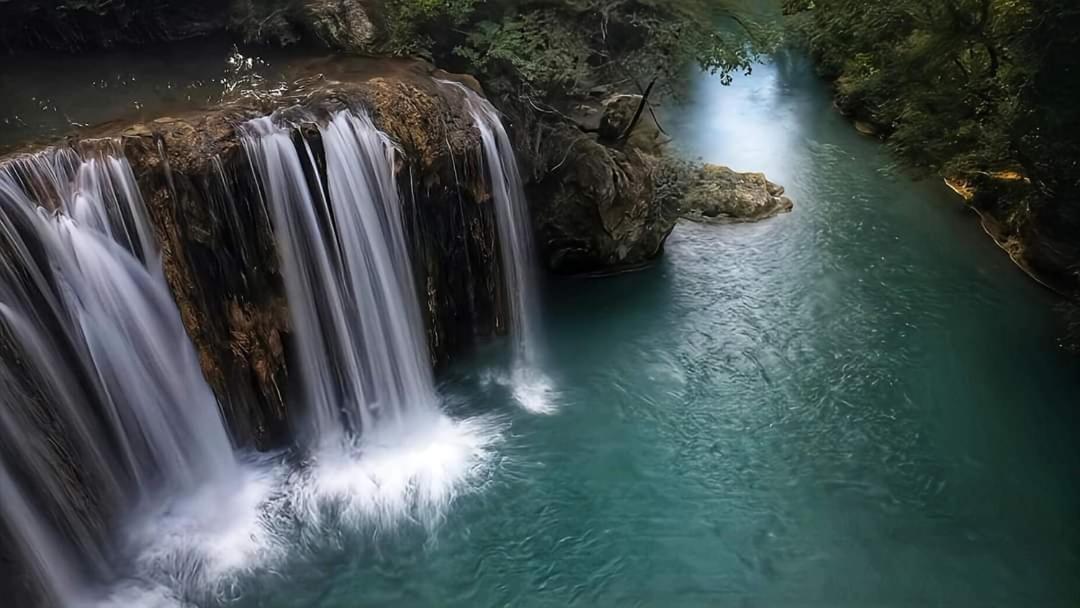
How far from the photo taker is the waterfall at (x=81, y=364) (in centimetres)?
657

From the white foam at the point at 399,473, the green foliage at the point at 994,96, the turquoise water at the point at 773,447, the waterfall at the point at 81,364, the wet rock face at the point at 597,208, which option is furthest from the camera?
the wet rock face at the point at 597,208

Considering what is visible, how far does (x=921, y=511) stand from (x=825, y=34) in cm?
997

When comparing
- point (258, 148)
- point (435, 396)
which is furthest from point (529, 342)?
point (258, 148)

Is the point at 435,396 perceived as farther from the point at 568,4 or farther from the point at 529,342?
the point at 568,4

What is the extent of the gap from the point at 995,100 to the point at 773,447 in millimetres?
6531

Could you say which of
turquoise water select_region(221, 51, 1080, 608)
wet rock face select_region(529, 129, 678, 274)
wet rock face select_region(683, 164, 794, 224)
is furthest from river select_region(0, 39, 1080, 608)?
wet rock face select_region(683, 164, 794, 224)

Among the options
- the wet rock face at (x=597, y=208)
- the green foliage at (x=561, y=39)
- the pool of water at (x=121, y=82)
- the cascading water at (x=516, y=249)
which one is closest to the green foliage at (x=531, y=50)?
the green foliage at (x=561, y=39)

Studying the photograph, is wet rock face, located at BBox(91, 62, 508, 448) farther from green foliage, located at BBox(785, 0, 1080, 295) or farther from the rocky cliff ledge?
green foliage, located at BBox(785, 0, 1080, 295)

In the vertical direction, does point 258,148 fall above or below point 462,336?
above

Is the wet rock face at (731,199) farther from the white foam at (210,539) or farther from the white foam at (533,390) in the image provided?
the white foam at (210,539)

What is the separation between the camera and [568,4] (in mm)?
10805

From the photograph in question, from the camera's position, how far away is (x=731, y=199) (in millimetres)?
14383

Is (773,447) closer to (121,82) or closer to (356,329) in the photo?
(356,329)

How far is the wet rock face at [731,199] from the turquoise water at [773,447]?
51 cm
